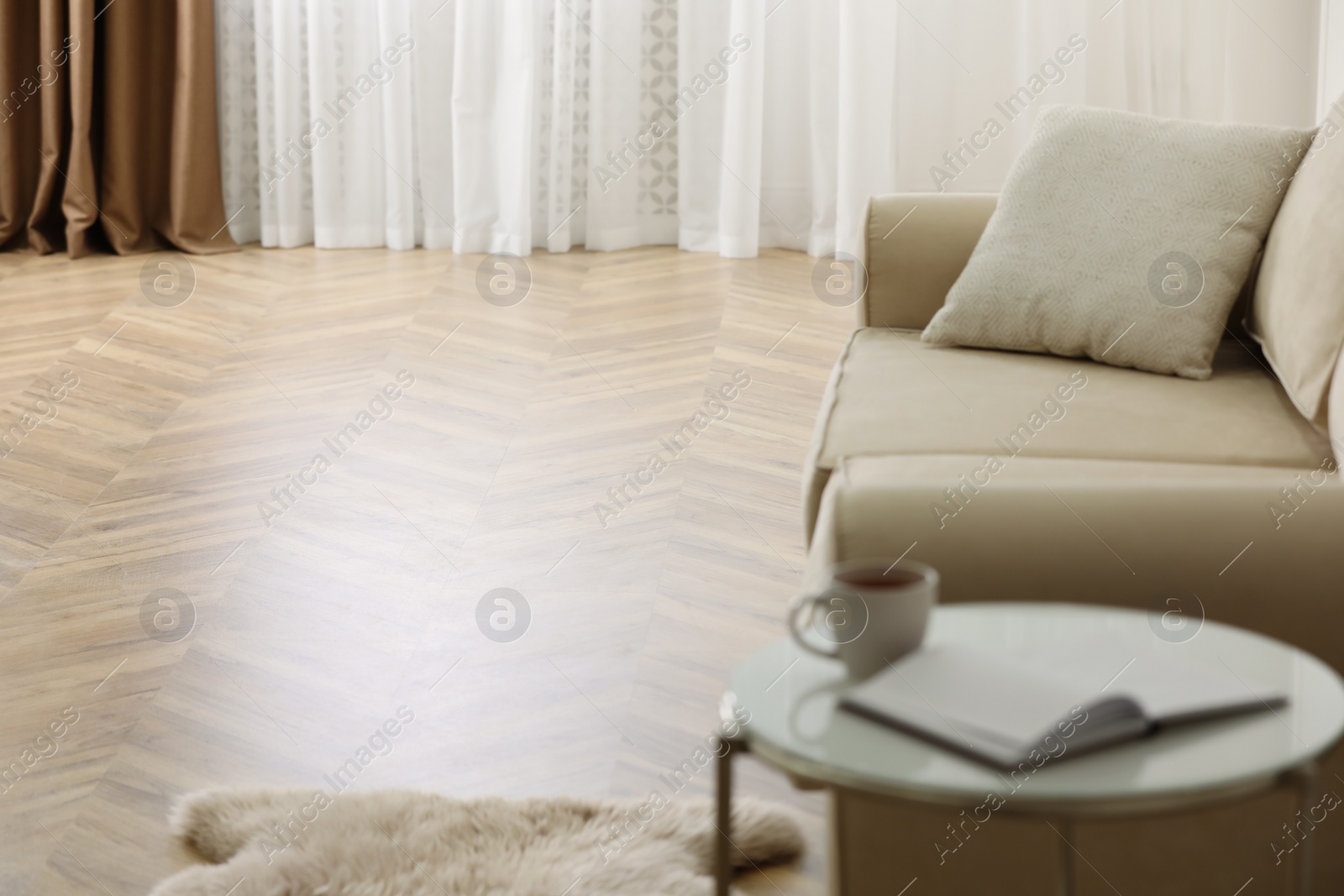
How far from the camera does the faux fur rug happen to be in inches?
51.1

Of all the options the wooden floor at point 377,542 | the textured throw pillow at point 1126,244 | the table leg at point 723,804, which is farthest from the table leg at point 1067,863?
the textured throw pillow at point 1126,244

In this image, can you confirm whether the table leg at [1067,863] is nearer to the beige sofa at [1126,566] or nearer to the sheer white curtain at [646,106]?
the beige sofa at [1126,566]

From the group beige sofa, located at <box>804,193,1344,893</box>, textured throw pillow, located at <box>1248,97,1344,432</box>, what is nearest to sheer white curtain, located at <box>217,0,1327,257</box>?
textured throw pillow, located at <box>1248,97,1344,432</box>

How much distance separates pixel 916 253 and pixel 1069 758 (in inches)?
51.0

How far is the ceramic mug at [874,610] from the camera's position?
35.0 inches

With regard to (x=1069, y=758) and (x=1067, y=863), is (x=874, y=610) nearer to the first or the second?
(x=1069, y=758)

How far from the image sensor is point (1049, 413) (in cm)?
158

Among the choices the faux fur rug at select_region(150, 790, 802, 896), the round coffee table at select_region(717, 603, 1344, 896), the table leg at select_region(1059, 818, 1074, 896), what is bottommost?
the faux fur rug at select_region(150, 790, 802, 896)

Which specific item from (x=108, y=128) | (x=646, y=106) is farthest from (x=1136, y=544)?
(x=108, y=128)

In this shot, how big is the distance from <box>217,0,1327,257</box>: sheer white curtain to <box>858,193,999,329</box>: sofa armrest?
1914 mm

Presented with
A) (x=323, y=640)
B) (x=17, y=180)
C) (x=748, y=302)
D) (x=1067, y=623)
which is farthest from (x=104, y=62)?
(x=1067, y=623)

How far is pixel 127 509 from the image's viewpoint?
230 centimetres

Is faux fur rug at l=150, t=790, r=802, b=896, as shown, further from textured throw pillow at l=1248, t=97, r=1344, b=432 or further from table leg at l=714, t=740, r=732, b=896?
textured throw pillow at l=1248, t=97, r=1344, b=432

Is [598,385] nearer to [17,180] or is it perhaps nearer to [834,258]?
[834,258]
